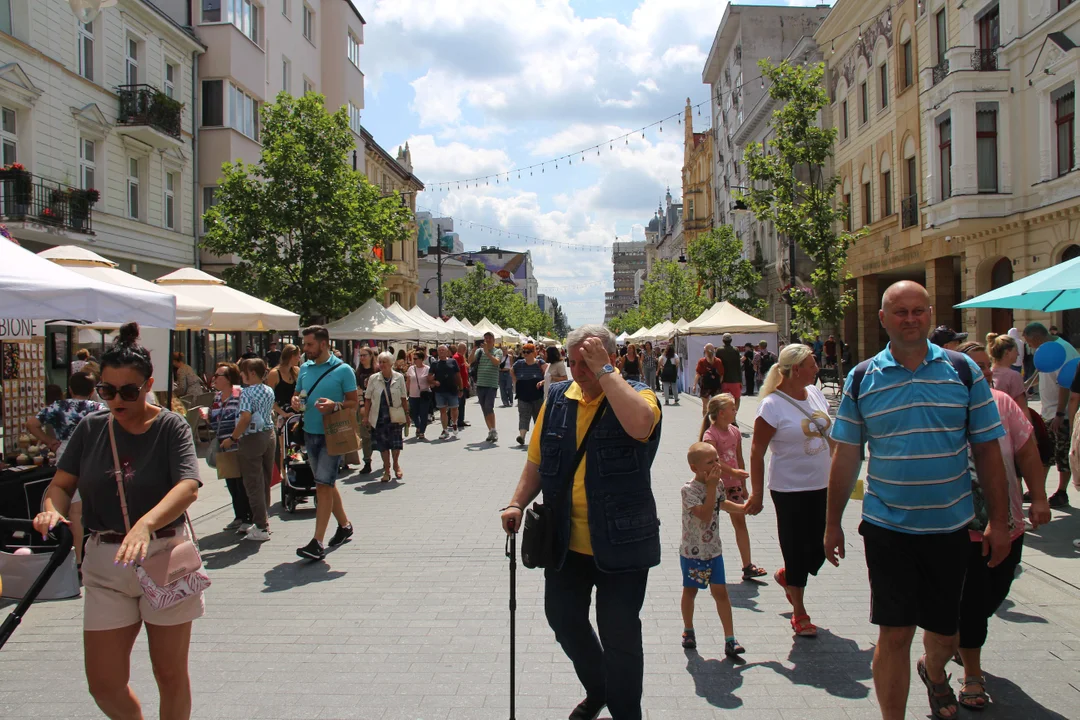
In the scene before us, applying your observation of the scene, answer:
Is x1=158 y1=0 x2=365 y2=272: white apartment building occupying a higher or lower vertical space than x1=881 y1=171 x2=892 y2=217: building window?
higher

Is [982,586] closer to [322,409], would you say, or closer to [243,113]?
[322,409]

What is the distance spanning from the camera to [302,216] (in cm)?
1991

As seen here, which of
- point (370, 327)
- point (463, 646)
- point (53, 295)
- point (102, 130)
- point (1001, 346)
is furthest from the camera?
point (102, 130)

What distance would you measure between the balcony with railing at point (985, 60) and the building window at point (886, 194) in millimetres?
7446

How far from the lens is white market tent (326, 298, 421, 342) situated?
18922 mm

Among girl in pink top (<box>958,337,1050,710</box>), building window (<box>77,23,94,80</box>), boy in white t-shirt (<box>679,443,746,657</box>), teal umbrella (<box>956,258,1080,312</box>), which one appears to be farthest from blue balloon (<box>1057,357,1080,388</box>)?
building window (<box>77,23,94,80</box>)

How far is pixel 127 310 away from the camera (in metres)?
7.13

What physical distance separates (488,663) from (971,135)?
21.5m

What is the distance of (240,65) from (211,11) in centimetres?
165

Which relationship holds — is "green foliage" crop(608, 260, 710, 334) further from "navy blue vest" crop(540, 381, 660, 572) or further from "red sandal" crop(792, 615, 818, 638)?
"navy blue vest" crop(540, 381, 660, 572)

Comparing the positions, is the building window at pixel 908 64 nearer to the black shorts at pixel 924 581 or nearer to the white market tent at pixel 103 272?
the white market tent at pixel 103 272

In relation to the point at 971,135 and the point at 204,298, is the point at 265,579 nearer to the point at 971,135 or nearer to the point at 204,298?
the point at 204,298

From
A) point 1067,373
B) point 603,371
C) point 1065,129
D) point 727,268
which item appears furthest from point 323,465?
point 727,268

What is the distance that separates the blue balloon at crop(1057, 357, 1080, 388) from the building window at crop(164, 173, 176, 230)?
22.7m
